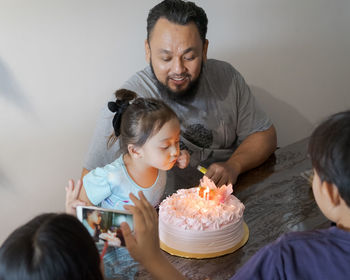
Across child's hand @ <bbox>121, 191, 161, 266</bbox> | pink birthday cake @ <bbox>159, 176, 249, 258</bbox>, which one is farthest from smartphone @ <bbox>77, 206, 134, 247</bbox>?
pink birthday cake @ <bbox>159, 176, 249, 258</bbox>

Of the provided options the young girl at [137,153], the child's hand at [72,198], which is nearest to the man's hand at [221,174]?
the young girl at [137,153]

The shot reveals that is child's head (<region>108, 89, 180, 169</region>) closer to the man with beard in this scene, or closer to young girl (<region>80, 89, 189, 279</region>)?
young girl (<region>80, 89, 189, 279</region>)

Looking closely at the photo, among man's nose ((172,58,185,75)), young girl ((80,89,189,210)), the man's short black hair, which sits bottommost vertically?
young girl ((80,89,189,210))

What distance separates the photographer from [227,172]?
5.97ft

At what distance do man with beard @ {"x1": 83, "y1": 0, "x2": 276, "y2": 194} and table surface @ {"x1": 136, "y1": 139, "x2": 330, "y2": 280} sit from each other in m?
0.08

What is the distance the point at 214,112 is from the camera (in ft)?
7.13

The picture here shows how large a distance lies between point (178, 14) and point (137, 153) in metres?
0.72

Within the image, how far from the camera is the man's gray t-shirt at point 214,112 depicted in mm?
2117

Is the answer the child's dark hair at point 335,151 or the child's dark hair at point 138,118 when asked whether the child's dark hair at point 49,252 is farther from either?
the child's dark hair at point 138,118

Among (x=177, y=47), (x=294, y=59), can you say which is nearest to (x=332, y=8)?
(x=294, y=59)

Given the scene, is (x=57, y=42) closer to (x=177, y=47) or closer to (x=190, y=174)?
(x=177, y=47)

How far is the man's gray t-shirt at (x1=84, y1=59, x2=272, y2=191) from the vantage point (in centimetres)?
212

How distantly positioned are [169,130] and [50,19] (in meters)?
1.02

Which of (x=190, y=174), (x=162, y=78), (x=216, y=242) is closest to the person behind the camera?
(x=216, y=242)
